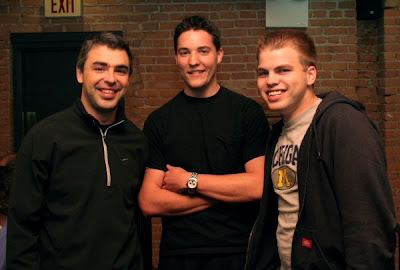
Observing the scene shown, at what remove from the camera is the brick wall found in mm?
4797

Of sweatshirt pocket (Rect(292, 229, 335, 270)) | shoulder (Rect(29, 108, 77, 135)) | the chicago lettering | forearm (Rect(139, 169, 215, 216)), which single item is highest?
shoulder (Rect(29, 108, 77, 135))

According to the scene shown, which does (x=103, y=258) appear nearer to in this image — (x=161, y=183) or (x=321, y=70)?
(x=161, y=183)

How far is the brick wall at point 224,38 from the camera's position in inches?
189

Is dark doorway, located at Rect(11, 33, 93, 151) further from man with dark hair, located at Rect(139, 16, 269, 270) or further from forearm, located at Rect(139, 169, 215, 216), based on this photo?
forearm, located at Rect(139, 169, 215, 216)

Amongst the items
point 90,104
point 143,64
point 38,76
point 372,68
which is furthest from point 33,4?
point 372,68

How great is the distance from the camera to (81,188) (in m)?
1.86

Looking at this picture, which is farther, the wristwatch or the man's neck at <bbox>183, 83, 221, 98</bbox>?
the man's neck at <bbox>183, 83, 221, 98</bbox>

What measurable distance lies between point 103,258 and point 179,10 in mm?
3535

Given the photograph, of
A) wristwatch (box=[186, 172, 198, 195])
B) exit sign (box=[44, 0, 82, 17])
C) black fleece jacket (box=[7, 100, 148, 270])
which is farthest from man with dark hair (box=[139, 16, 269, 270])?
exit sign (box=[44, 0, 82, 17])

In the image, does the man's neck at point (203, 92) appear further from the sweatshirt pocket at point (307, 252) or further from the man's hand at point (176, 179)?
the sweatshirt pocket at point (307, 252)

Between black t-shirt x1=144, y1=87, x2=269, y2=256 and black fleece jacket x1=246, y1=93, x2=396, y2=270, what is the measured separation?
450 millimetres

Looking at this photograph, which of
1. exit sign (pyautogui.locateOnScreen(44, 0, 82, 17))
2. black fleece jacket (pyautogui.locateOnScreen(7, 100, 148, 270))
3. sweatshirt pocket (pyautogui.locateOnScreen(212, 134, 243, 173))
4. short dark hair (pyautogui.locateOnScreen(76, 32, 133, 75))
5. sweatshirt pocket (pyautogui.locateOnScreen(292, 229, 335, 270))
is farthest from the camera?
exit sign (pyautogui.locateOnScreen(44, 0, 82, 17))

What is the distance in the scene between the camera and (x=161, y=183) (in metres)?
2.21

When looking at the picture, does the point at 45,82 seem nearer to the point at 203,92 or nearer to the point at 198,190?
the point at 203,92
